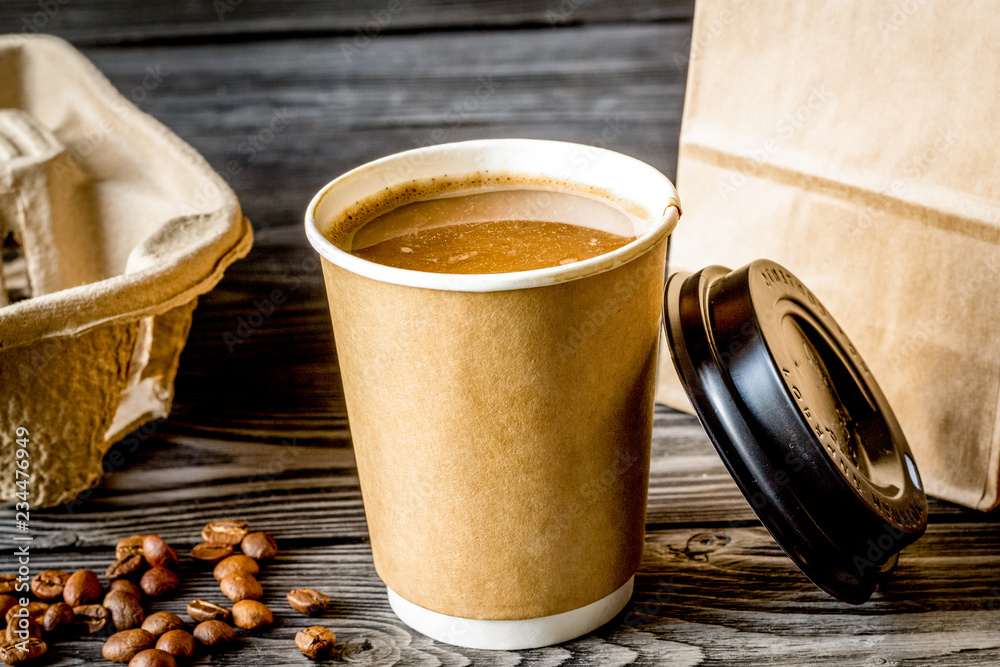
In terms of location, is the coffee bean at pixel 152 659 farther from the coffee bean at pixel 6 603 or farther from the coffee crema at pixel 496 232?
the coffee crema at pixel 496 232

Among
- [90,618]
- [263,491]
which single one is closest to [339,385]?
[263,491]

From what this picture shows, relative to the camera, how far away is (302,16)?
1749mm

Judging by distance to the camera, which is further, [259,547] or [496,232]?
[259,547]

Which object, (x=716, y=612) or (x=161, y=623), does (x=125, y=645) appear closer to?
(x=161, y=623)

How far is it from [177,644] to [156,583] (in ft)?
0.27

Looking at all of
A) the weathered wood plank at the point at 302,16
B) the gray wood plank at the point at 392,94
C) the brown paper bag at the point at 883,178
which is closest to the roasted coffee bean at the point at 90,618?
the brown paper bag at the point at 883,178

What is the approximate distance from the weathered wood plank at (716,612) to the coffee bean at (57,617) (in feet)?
0.05

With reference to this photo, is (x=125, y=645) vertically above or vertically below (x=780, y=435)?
below

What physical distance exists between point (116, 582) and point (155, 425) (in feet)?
0.87

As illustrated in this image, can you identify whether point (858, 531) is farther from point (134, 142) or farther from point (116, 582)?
point (134, 142)

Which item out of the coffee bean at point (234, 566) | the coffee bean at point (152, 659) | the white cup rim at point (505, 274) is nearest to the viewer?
the white cup rim at point (505, 274)

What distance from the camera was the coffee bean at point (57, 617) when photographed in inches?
29.8

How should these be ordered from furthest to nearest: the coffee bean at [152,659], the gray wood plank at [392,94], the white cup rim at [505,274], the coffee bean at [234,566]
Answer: the gray wood plank at [392,94], the coffee bean at [234,566], the coffee bean at [152,659], the white cup rim at [505,274]

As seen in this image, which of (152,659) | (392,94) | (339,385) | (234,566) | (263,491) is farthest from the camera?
(392,94)
